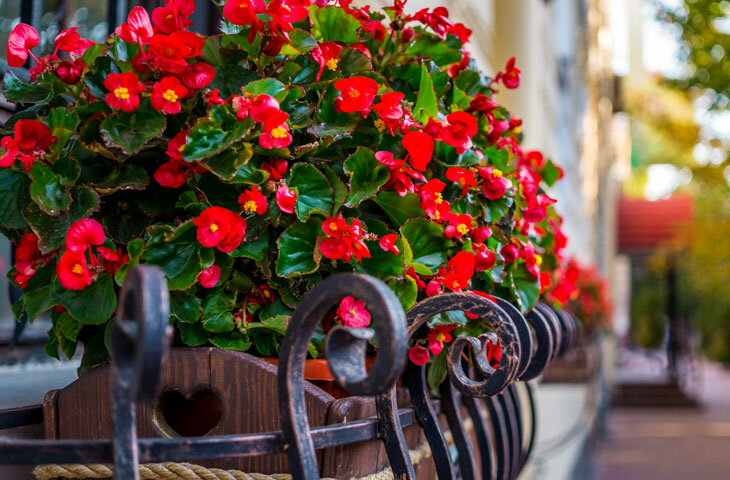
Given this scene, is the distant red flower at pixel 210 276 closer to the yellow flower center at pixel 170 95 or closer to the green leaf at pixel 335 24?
the yellow flower center at pixel 170 95

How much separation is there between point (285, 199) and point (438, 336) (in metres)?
0.28

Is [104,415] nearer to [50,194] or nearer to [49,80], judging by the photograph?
[50,194]

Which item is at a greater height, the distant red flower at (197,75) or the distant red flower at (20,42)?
the distant red flower at (20,42)

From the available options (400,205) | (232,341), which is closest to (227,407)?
(232,341)

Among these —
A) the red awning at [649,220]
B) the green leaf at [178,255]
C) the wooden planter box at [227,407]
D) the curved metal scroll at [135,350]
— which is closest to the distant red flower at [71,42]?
the green leaf at [178,255]

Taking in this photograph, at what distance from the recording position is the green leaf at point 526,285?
115cm

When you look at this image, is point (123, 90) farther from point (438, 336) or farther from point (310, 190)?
point (438, 336)

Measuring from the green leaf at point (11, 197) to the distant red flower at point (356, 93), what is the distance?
36 centimetres

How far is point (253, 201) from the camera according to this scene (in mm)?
827

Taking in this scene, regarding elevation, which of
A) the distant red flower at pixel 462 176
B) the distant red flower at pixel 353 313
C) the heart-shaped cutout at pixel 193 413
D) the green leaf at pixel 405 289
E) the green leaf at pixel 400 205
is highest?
the distant red flower at pixel 462 176

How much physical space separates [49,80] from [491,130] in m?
0.63

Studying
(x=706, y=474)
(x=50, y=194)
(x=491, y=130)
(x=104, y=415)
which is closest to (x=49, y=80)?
(x=50, y=194)

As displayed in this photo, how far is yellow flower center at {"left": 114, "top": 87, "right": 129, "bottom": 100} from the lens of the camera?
794mm

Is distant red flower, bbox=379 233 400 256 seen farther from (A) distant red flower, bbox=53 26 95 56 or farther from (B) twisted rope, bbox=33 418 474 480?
(A) distant red flower, bbox=53 26 95 56
